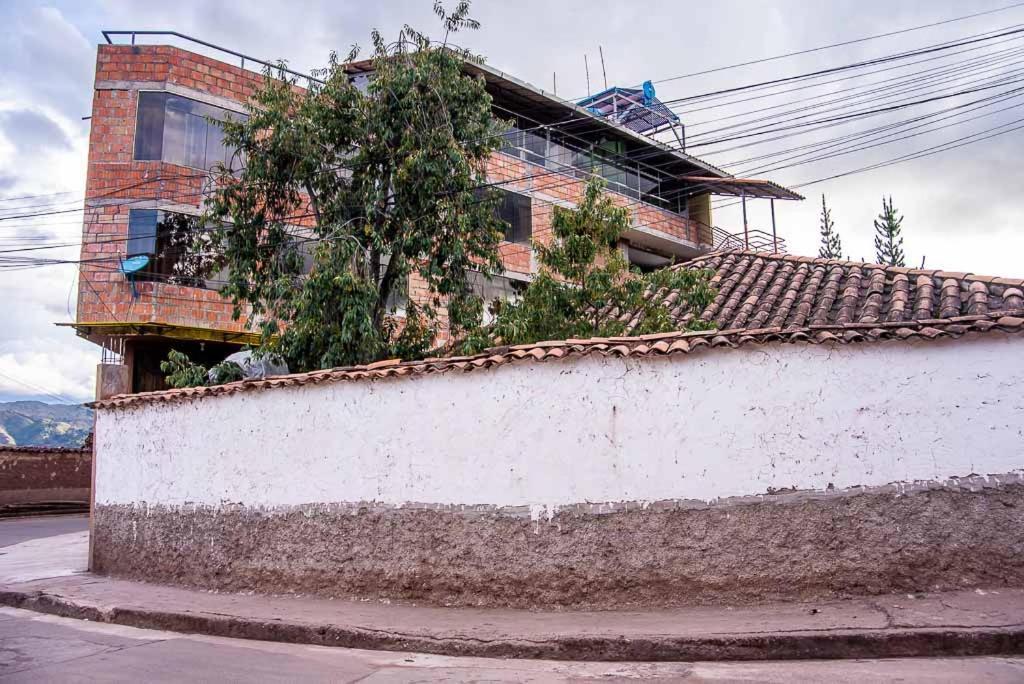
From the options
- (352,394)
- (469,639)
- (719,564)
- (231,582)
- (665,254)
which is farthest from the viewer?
(665,254)

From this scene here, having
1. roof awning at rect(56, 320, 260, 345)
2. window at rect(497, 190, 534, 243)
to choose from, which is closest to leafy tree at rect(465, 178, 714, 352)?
roof awning at rect(56, 320, 260, 345)

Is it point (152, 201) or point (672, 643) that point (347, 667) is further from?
point (152, 201)

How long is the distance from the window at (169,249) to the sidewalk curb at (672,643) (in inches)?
538

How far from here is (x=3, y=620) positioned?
25.4 feet

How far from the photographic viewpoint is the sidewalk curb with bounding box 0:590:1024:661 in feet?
16.4

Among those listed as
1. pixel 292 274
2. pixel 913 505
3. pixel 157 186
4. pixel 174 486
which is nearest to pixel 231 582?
pixel 174 486

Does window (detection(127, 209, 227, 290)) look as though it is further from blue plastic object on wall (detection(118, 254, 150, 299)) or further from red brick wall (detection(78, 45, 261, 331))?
red brick wall (detection(78, 45, 261, 331))

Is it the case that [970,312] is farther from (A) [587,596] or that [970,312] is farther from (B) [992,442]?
(A) [587,596]

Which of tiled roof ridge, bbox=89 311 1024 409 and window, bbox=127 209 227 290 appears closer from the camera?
tiled roof ridge, bbox=89 311 1024 409

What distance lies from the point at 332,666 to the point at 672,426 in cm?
310

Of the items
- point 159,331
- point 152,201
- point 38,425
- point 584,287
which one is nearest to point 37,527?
point 159,331

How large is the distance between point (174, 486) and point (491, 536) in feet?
13.7

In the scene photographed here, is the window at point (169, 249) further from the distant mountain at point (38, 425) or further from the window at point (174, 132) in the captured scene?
the distant mountain at point (38, 425)

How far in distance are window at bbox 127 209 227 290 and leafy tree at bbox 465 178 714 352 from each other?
11259mm
